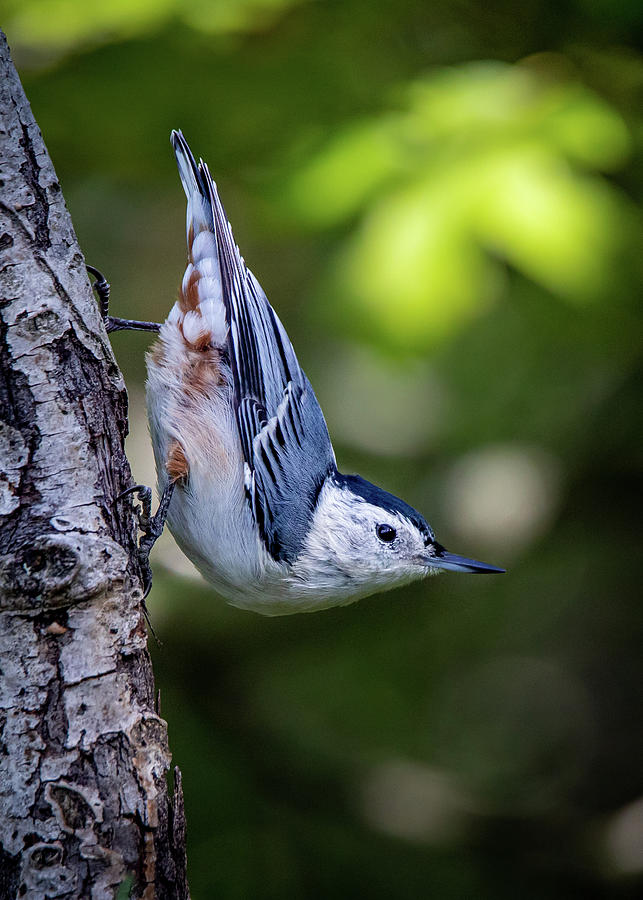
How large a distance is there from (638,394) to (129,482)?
88.5 inches

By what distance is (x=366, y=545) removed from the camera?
2303mm

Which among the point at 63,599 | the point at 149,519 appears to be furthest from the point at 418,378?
the point at 63,599

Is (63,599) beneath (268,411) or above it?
beneath

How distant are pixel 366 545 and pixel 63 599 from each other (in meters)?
1.13

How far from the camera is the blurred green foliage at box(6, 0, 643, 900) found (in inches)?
74.9

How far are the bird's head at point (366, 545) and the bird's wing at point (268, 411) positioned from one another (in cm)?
5

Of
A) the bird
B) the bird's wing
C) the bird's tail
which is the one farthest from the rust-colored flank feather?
the bird's tail

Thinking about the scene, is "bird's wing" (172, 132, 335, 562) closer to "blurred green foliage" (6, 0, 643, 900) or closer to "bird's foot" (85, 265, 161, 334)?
"blurred green foliage" (6, 0, 643, 900)

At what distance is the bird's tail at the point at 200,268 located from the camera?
2.31 metres

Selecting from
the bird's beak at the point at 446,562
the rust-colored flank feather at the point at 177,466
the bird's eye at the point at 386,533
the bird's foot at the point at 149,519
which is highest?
the rust-colored flank feather at the point at 177,466

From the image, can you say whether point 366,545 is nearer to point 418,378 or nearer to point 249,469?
point 249,469

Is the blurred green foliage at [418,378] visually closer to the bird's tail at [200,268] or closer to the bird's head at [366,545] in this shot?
the bird's tail at [200,268]

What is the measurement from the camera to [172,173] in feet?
9.23

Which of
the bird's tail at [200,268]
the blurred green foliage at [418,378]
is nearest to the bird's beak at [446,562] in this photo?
the blurred green foliage at [418,378]
